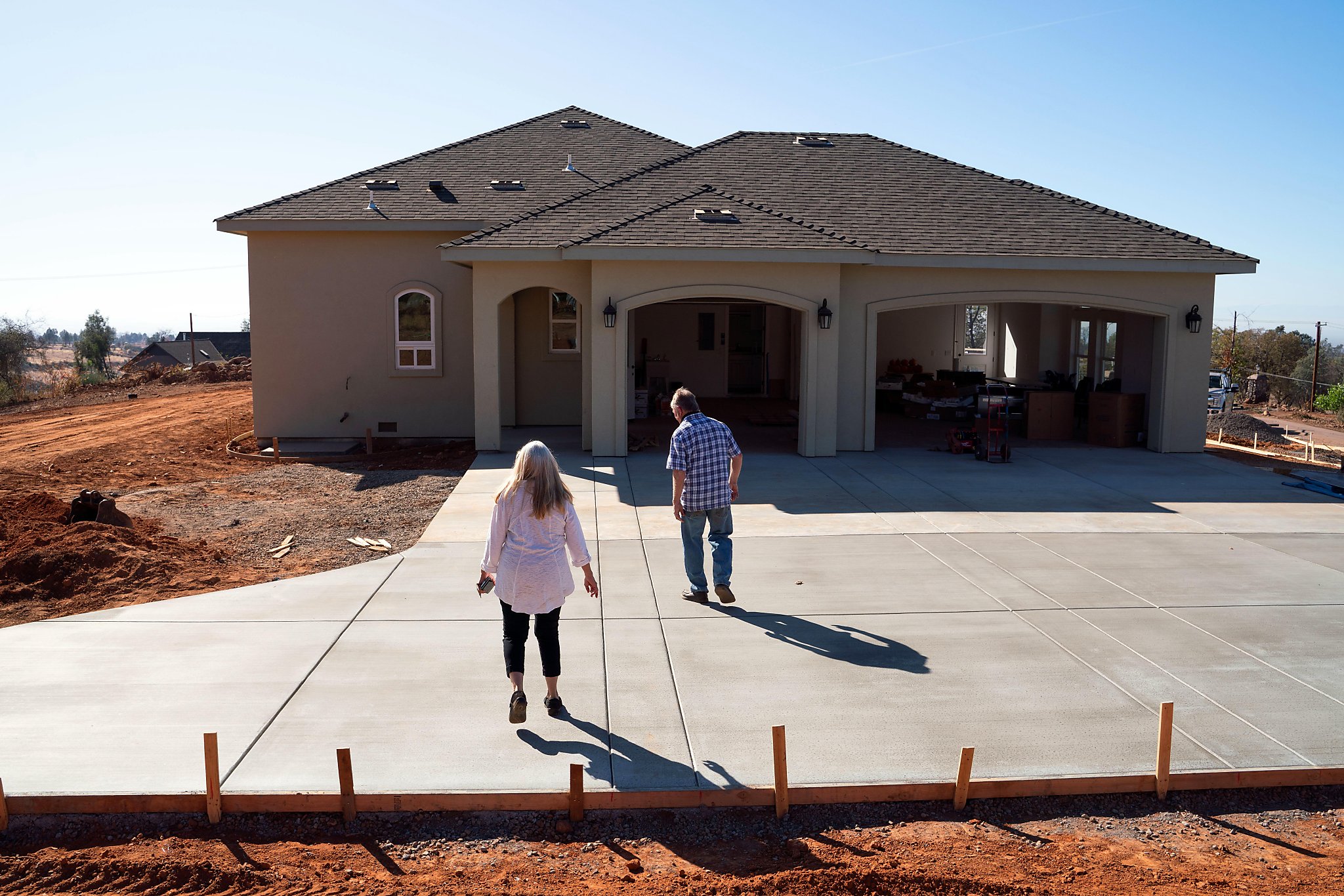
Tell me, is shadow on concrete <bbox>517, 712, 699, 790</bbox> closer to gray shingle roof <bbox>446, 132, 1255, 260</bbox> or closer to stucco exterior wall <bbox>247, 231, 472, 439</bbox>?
gray shingle roof <bbox>446, 132, 1255, 260</bbox>

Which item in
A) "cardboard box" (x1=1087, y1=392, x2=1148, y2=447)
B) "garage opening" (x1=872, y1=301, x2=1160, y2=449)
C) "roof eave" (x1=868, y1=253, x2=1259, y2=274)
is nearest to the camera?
"roof eave" (x1=868, y1=253, x2=1259, y2=274)

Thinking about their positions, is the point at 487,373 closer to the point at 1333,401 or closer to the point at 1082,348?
the point at 1082,348

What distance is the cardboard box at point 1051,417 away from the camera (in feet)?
62.3

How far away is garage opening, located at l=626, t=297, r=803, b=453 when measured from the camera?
24172mm

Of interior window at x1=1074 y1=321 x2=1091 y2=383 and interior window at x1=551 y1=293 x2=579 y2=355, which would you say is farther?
interior window at x1=1074 y1=321 x2=1091 y2=383

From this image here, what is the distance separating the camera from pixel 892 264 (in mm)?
16344

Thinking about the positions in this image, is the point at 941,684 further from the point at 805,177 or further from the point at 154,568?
the point at 805,177

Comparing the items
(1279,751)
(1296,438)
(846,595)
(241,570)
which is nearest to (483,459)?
(241,570)

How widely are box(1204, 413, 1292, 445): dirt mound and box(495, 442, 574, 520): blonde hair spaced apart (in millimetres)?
21374

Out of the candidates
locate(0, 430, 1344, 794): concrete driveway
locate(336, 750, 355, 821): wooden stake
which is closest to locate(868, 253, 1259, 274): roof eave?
locate(0, 430, 1344, 794): concrete driveway

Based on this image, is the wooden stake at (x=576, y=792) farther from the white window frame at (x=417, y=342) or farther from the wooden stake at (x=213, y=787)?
the white window frame at (x=417, y=342)

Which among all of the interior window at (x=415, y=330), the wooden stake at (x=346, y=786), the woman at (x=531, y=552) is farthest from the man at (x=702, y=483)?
the interior window at (x=415, y=330)

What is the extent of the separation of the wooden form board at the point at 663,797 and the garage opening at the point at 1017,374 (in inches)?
420

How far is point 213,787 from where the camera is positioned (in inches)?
200
